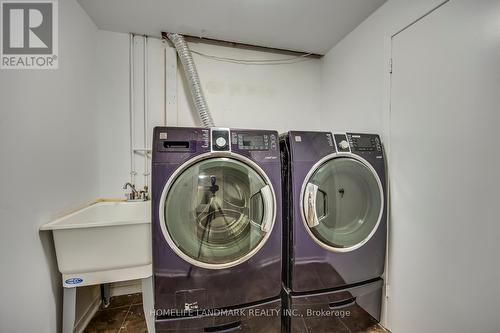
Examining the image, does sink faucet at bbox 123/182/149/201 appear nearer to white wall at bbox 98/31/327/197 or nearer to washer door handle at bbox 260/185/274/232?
white wall at bbox 98/31/327/197

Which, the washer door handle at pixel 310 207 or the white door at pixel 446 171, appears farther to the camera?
the washer door handle at pixel 310 207

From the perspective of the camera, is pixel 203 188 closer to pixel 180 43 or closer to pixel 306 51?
pixel 180 43

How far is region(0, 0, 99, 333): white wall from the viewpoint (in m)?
0.90

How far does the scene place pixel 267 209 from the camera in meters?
1.14

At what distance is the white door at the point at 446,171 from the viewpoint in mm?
904

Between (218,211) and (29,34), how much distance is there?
1.40 metres

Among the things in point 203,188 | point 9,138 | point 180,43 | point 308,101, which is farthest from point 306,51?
point 9,138

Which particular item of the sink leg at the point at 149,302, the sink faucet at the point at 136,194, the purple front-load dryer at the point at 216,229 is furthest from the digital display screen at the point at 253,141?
the sink faucet at the point at 136,194

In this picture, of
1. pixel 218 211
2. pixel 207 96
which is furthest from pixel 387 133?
pixel 207 96

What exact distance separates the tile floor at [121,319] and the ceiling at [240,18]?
2.22 m

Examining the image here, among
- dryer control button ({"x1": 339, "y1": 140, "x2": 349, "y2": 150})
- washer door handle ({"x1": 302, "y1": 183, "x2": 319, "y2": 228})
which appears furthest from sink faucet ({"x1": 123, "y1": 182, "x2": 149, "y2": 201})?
dryer control button ({"x1": 339, "y1": 140, "x2": 349, "y2": 150})

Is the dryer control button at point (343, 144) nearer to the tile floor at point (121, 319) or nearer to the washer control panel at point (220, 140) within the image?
the washer control panel at point (220, 140)

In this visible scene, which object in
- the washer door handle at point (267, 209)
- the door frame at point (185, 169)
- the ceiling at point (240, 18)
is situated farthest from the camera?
the ceiling at point (240, 18)

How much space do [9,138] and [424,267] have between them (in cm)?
220
